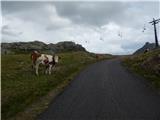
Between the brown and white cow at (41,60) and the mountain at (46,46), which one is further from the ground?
the mountain at (46,46)

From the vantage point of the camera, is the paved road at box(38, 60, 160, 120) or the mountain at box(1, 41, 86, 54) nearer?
the paved road at box(38, 60, 160, 120)

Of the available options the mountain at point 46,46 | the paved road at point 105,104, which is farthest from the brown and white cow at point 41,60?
the mountain at point 46,46

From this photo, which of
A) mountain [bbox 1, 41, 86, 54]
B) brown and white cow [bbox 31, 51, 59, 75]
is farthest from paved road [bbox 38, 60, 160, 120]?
mountain [bbox 1, 41, 86, 54]

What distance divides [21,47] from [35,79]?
449 feet

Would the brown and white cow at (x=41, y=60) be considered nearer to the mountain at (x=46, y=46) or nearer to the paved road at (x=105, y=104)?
the paved road at (x=105, y=104)

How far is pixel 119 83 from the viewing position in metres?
26.3

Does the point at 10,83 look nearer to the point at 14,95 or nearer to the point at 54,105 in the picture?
the point at 14,95

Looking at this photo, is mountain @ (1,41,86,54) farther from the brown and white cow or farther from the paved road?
the paved road

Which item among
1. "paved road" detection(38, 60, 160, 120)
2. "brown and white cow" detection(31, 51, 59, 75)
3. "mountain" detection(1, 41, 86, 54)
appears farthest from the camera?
"mountain" detection(1, 41, 86, 54)

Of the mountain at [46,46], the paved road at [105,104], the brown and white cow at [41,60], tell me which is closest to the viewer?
the paved road at [105,104]

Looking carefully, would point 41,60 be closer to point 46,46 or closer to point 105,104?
point 105,104

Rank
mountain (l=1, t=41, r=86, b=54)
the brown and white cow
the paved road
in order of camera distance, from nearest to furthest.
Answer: the paved road, the brown and white cow, mountain (l=1, t=41, r=86, b=54)

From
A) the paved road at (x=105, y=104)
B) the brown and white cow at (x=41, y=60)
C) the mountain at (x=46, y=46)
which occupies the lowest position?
the paved road at (x=105, y=104)

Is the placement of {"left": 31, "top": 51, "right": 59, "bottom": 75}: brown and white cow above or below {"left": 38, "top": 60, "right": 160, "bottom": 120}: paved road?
above
